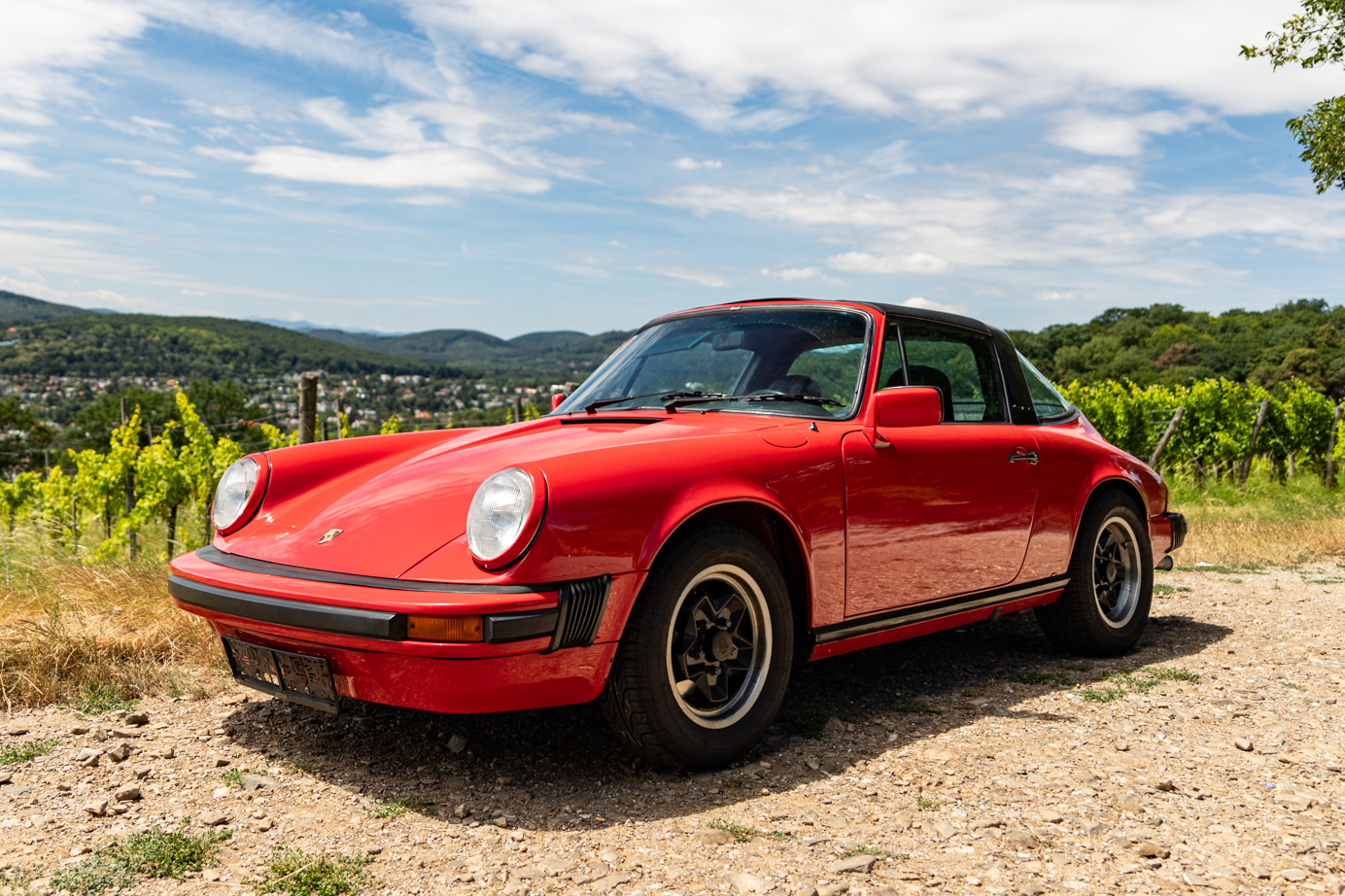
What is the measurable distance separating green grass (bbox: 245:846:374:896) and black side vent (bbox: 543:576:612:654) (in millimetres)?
729

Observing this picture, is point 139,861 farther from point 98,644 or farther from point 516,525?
point 98,644

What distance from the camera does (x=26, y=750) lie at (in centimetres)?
325

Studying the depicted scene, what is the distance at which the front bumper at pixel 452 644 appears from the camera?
8.47 ft

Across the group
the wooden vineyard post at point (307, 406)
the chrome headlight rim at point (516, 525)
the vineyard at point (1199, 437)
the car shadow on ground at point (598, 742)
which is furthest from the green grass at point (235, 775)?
the vineyard at point (1199, 437)

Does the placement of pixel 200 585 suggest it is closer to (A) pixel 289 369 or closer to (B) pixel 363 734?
(B) pixel 363 734

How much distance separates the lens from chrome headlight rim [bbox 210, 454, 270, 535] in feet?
11.3

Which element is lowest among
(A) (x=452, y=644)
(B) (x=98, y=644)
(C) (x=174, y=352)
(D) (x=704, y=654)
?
(B) (x=98, y=644)

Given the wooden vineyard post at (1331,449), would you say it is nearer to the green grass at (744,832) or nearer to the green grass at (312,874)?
the green grass at (744,832)

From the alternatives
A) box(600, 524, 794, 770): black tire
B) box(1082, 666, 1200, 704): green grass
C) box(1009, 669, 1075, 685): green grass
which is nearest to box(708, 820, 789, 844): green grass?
box(600, 524, 794, 770): black tire

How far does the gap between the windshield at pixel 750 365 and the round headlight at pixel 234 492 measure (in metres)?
1.28

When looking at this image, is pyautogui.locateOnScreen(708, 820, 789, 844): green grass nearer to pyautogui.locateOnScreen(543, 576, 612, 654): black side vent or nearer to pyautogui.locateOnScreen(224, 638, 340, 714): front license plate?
pyautogui.locateOnScreen(543, 576, 612, 654): black side vent

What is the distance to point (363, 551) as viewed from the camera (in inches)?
113

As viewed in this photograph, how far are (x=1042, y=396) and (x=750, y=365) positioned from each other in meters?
1.74

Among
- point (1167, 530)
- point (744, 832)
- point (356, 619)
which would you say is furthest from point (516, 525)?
point (1167, 530)
